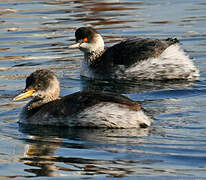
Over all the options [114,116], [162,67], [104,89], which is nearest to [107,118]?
[114,116]

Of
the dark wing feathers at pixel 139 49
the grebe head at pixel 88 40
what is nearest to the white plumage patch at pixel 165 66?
the dark wing feathers at pixel 139 49

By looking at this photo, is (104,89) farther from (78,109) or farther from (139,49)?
(78,109)

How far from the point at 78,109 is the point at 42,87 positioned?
856 millimetres

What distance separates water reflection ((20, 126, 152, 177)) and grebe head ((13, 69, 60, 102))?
0.58 meters

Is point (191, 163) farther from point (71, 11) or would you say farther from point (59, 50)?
point (71, 11)

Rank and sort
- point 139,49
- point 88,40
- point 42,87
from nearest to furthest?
point 42,87, point 139,49, point 88,40

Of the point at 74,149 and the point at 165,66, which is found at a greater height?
the point at 165,66

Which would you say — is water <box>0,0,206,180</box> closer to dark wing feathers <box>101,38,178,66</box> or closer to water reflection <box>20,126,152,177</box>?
water reflection <box>20,126,152,177</box>

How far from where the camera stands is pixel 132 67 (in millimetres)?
14297

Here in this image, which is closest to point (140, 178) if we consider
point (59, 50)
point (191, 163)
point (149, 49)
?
point (191, 163)

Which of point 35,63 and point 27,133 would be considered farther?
point 35,63

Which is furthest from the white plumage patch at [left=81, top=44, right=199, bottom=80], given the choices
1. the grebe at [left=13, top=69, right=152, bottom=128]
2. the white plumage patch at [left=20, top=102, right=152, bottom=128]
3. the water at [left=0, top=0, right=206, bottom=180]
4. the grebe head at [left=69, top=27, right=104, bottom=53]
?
the white plumage patch at [left=20, top=102, right=152, bottom=128]

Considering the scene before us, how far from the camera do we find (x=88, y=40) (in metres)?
15.1

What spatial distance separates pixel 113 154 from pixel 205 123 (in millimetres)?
1857
